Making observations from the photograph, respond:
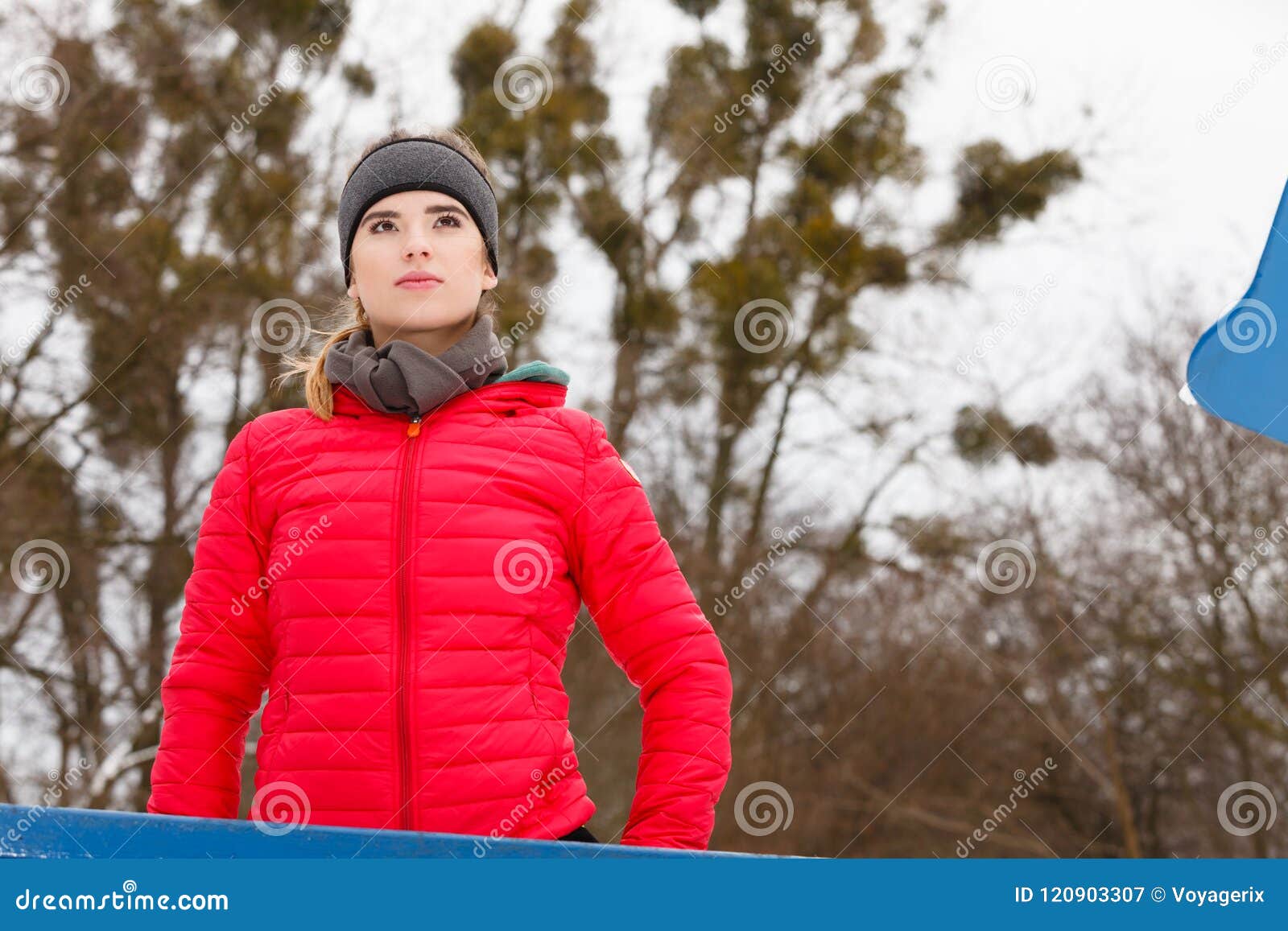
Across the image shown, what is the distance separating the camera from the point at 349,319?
2.49 meters

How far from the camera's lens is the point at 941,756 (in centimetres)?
1748

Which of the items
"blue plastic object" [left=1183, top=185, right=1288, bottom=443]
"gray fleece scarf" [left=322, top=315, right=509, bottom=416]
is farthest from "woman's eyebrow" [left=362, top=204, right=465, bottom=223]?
"blue plastic object" [left=1183, top=185, right=1288, bottom=443]

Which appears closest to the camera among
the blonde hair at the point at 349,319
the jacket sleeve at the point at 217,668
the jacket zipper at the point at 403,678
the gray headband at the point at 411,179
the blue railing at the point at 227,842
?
the blue railing at the point at 227,842

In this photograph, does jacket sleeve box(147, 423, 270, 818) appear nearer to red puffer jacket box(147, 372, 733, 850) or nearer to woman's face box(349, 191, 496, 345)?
red puffer jacket box(147, 372, 733, 850)

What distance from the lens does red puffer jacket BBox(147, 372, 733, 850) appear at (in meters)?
1.94

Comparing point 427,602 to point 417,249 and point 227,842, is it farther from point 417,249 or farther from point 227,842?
point 417,249

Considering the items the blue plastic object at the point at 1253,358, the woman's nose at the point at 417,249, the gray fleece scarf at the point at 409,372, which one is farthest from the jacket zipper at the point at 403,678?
the blue plastic object at the point at 1253,358

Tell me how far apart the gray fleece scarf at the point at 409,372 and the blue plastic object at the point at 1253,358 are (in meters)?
1.16

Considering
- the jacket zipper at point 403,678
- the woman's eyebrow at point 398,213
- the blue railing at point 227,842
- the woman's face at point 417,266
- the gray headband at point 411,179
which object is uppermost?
the gray headband at point 411,179

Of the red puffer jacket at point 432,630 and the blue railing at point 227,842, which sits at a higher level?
the red puffer jacket at point 432,630

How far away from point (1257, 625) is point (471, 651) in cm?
1534

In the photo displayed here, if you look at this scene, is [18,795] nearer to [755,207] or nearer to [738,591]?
[738,591]

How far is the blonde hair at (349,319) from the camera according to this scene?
2.22m

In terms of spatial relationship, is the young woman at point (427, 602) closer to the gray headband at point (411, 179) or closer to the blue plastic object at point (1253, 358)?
the gray headband at point (411, 179)
